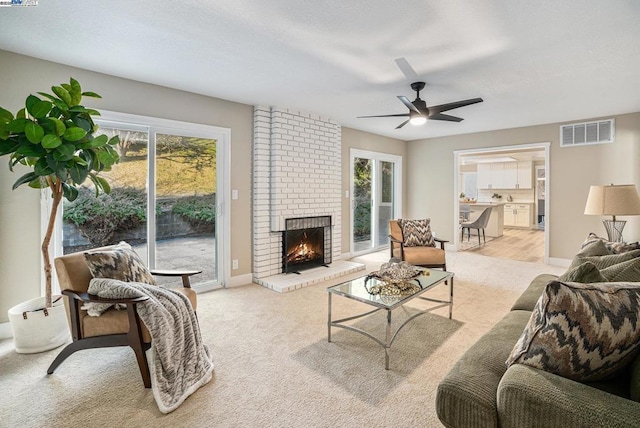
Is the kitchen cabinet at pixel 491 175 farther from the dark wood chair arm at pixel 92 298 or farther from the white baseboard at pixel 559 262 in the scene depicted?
the dark wood chair arm at pixel 92 298

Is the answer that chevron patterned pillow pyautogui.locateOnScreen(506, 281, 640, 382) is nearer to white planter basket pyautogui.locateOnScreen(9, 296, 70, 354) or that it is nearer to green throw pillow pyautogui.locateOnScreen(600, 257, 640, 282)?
green throw pillow pyautogui.locateOnScreen(600, 257, 640, 282)

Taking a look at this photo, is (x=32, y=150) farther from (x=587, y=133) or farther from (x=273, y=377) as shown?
(x=587, y=133)

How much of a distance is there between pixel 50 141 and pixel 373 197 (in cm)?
533

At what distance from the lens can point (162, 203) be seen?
12.2 feet

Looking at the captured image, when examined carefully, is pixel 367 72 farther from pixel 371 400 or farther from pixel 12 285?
pixel 12 285

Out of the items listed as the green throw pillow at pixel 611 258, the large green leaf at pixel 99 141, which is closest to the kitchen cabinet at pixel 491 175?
the green throw pillow at pixel 611 258

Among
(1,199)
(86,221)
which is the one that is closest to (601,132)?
(86,221)

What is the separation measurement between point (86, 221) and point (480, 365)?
11.9ft

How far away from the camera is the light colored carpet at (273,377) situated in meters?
1.80

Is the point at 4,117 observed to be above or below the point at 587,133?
below

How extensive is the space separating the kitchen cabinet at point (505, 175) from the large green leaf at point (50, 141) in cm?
1138

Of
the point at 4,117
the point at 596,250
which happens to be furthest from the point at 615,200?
the point at 4,117

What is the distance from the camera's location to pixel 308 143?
4867 mm

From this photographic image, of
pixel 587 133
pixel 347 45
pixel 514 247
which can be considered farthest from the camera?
pixel 514 247
